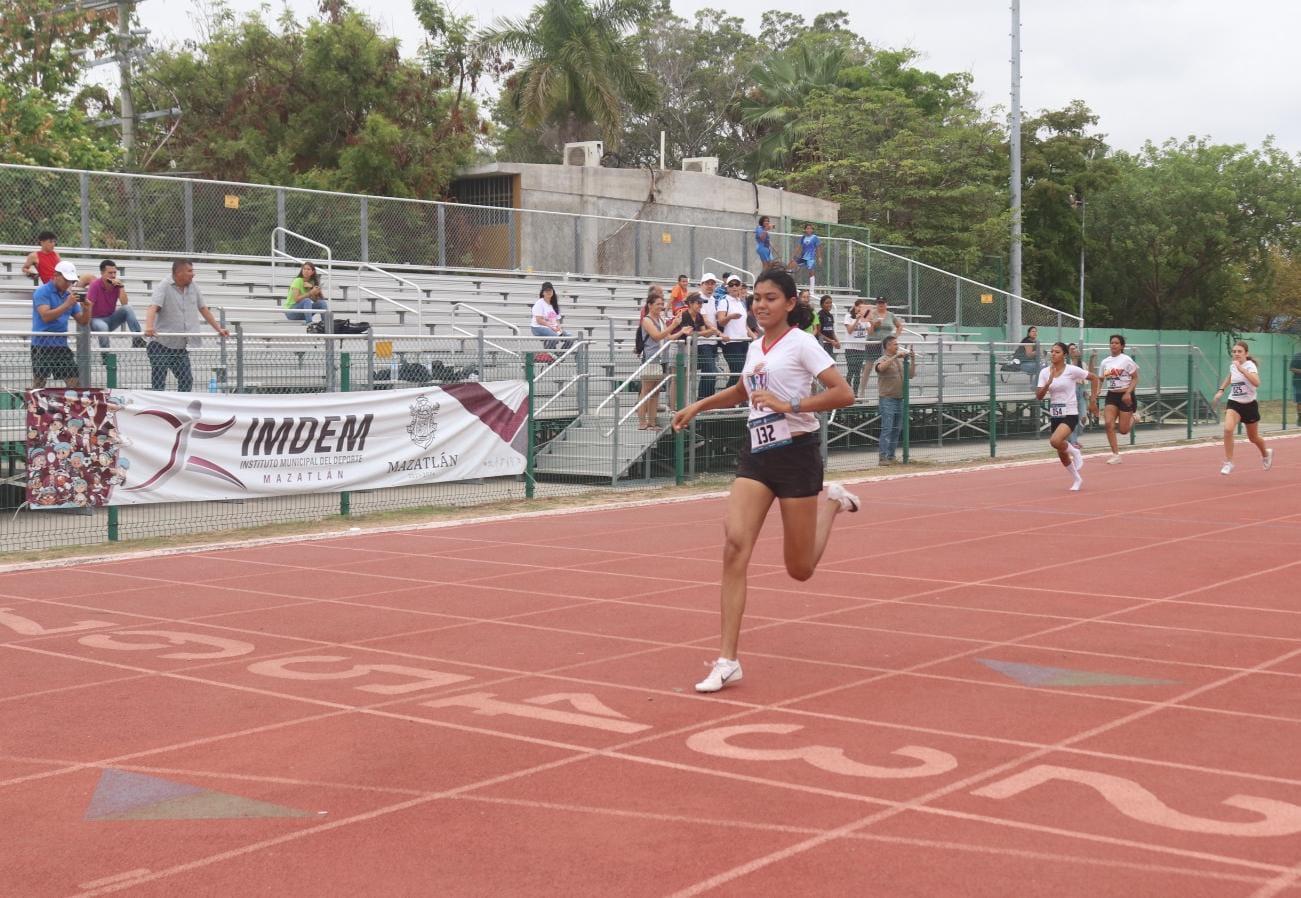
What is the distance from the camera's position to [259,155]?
42438 millimetres

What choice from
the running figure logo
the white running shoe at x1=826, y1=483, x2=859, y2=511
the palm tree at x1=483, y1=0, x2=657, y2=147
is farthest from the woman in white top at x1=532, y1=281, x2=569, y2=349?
the palm tree at x1=483, y1=0, x2=657, y2=147

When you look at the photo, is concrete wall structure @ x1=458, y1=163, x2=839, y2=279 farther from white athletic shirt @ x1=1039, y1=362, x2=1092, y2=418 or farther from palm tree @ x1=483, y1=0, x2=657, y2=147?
white athletic shirt @ x1=1039, y1=362, x2=1092, y2=418

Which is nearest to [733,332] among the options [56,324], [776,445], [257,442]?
[257,442]

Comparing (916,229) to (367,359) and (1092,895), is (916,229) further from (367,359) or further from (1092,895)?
(1092,895)

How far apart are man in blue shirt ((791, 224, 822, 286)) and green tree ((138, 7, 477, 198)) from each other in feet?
39.3

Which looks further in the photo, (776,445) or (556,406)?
(556,406)

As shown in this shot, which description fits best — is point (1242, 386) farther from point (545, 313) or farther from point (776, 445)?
point (776, 445)

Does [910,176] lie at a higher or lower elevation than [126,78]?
lower

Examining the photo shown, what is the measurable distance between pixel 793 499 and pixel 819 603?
2.78 meters

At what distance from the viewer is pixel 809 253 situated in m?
32.6

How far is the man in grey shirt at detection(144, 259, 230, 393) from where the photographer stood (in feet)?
51.1

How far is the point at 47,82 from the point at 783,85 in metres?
29.8

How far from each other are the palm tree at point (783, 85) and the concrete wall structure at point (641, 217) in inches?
682

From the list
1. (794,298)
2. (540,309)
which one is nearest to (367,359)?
(540,309)
